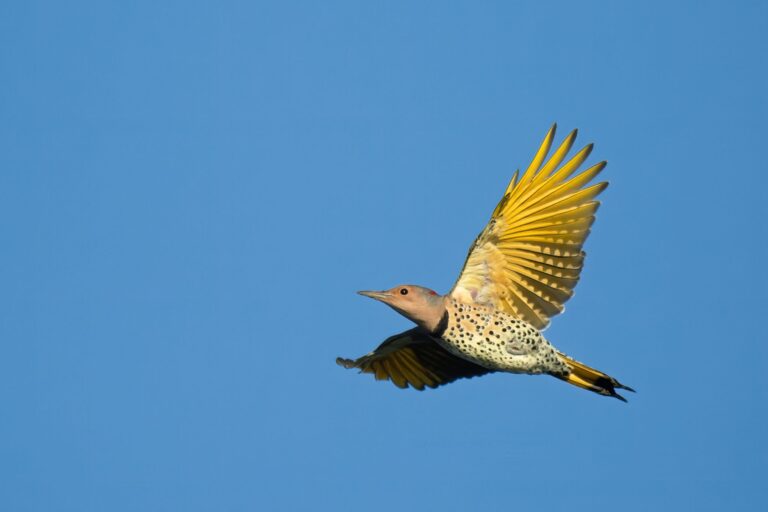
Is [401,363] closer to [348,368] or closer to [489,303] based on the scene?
[348,368]

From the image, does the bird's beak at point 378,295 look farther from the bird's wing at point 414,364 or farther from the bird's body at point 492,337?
the bird's wing at point 414,364

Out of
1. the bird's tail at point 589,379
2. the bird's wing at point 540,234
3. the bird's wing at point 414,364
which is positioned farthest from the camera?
the bird's wing at point 414,364

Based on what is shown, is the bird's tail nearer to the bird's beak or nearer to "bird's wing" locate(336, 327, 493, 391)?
"bird's wing" locate(336, 327, 493, 391)

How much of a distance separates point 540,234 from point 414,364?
1872mm

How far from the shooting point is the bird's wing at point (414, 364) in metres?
10.2

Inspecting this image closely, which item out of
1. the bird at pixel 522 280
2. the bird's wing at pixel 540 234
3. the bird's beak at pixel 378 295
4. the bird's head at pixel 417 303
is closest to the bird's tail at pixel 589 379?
the bird at pixel 522 280

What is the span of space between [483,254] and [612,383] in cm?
144

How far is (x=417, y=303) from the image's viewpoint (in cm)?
917

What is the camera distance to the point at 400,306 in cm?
917

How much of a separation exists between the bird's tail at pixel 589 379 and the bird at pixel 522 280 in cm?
1

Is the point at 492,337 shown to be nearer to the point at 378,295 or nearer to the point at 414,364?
the point at 378,295

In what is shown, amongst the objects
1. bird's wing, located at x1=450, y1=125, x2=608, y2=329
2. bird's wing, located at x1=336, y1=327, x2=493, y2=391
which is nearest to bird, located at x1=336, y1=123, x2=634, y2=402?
bird's wing, located at x1=450, y1=125, x2=608, y2=329

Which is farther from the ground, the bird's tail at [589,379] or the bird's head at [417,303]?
the bird's head at [417,303]

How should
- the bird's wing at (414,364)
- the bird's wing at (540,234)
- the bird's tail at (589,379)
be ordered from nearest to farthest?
the bird's wing at (540,234) < the bird's tail at (589,379) < the bird's wing at (414,364)
